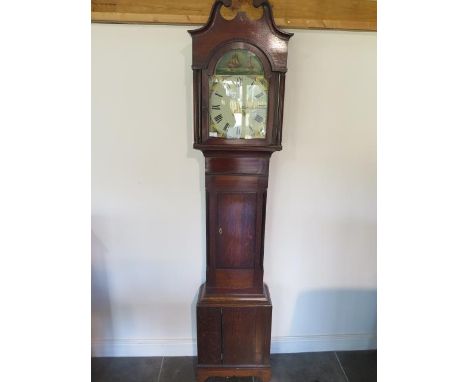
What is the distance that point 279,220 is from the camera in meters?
1.66

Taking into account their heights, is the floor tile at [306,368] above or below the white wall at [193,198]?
below

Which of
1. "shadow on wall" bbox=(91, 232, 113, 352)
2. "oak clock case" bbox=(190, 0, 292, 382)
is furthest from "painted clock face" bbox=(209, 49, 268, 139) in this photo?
"shadow on wall" bbox=(91, 232, 113, 352)

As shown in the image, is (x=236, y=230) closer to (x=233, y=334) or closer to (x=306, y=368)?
(x=233, y=334)

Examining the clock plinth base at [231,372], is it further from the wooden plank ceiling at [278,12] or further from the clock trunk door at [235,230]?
the wooden plank ceiling at [278,12]

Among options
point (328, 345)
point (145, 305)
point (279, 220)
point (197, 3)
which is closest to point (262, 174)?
point (279, 220)

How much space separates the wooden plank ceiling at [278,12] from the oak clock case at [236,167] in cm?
29

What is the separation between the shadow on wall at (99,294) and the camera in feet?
5.39

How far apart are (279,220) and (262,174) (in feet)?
1.30

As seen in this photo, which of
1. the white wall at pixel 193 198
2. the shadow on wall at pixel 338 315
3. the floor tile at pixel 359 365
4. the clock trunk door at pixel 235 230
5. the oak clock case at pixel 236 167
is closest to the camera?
the oak clock case at pixel 236 167

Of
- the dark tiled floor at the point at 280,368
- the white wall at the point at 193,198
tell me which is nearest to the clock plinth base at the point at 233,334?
the dark tiled floor at the point at 280,368

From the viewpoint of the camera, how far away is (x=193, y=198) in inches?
63.3

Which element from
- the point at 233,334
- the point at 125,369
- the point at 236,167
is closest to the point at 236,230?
the point at 236,167
